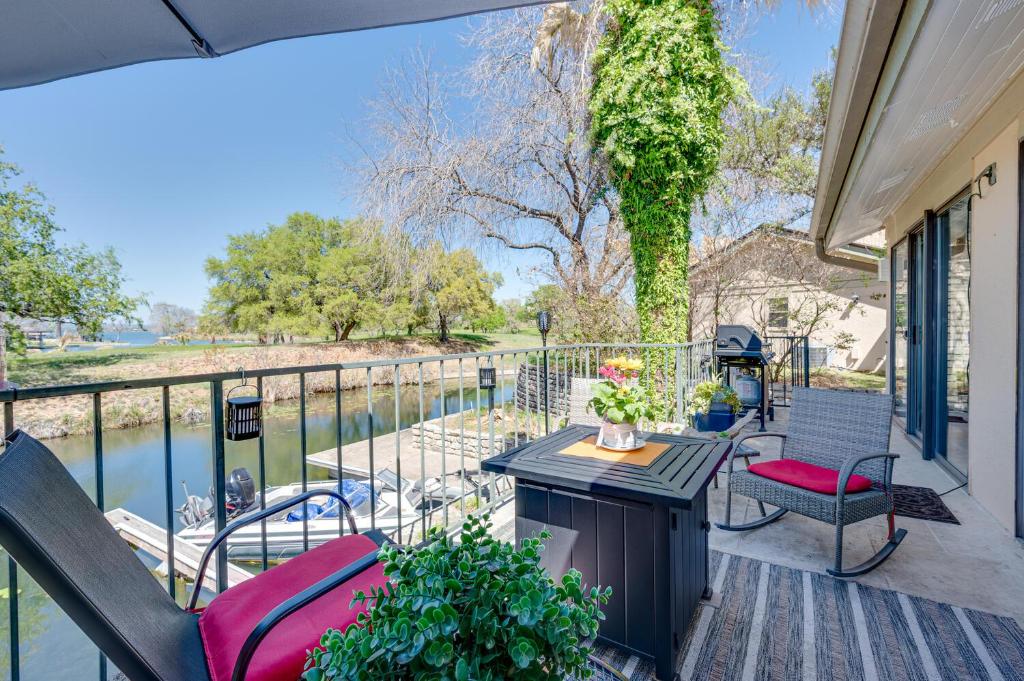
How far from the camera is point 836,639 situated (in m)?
2.02

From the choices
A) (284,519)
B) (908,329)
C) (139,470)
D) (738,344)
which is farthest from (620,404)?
(139,470)

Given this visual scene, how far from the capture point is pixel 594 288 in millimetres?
9492

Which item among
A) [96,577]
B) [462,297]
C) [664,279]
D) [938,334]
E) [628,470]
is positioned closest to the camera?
[96,577]

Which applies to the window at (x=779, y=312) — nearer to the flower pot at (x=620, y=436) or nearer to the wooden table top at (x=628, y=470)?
the wooden table top at (x=628, y=470)

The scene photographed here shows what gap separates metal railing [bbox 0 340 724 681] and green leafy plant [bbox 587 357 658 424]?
18.3 inches

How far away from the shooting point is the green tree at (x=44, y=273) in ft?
46.9

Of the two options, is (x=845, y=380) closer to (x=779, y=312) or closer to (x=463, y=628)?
(x=779, y=312)

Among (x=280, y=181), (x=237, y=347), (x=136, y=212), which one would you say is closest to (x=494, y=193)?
(x=237, y=347)

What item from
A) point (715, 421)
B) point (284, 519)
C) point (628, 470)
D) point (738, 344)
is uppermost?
point (738, 344)

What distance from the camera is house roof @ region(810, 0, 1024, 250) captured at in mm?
2010

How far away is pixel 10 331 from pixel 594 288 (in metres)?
16.6

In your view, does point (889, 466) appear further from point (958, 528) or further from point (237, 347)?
point (237, 347)

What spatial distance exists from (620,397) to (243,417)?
1.64 metres

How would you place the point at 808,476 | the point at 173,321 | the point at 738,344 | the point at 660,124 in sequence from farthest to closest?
the point at 173,321
the point at 660,124
the point at 738,344
the point at 808,476
